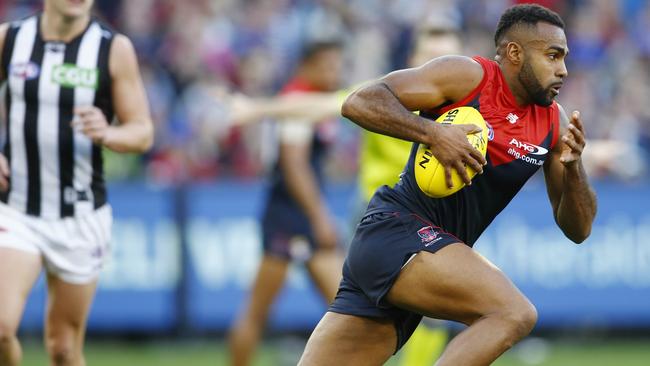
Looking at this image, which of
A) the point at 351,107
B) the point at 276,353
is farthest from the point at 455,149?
the point at 276,353

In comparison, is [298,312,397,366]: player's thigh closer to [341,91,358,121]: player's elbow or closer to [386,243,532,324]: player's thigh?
[386,243,532,324]: player's thigh

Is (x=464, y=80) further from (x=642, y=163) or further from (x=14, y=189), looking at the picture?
(x=642, y=163)

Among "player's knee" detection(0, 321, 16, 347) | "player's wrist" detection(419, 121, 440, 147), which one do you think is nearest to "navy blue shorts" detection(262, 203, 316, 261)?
"player's knee" detection(0, 321, 16, 347)

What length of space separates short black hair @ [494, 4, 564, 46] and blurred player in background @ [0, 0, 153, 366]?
7.46ft

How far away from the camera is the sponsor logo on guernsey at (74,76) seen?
23.2ft

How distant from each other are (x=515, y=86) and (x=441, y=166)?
60 cm

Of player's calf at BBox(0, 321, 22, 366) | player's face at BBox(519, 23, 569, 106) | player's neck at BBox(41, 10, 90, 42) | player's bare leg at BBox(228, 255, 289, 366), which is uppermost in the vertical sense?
player's face at BBox(519, 23, 569, 106)

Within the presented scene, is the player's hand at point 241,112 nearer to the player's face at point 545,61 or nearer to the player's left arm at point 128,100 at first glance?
the player's left arm at point 128,100

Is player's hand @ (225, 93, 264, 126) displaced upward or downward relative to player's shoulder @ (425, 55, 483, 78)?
downward

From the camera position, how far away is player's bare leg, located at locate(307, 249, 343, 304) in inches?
379

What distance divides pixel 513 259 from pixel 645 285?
1388 millimetres

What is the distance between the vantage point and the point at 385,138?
28.0 feet

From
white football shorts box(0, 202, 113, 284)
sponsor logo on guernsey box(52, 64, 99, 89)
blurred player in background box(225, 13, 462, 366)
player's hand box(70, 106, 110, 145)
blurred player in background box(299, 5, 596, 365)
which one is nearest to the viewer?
blurred player in background box(299, 5, 596, 365)

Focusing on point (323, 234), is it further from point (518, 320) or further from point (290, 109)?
point (518, 320)
